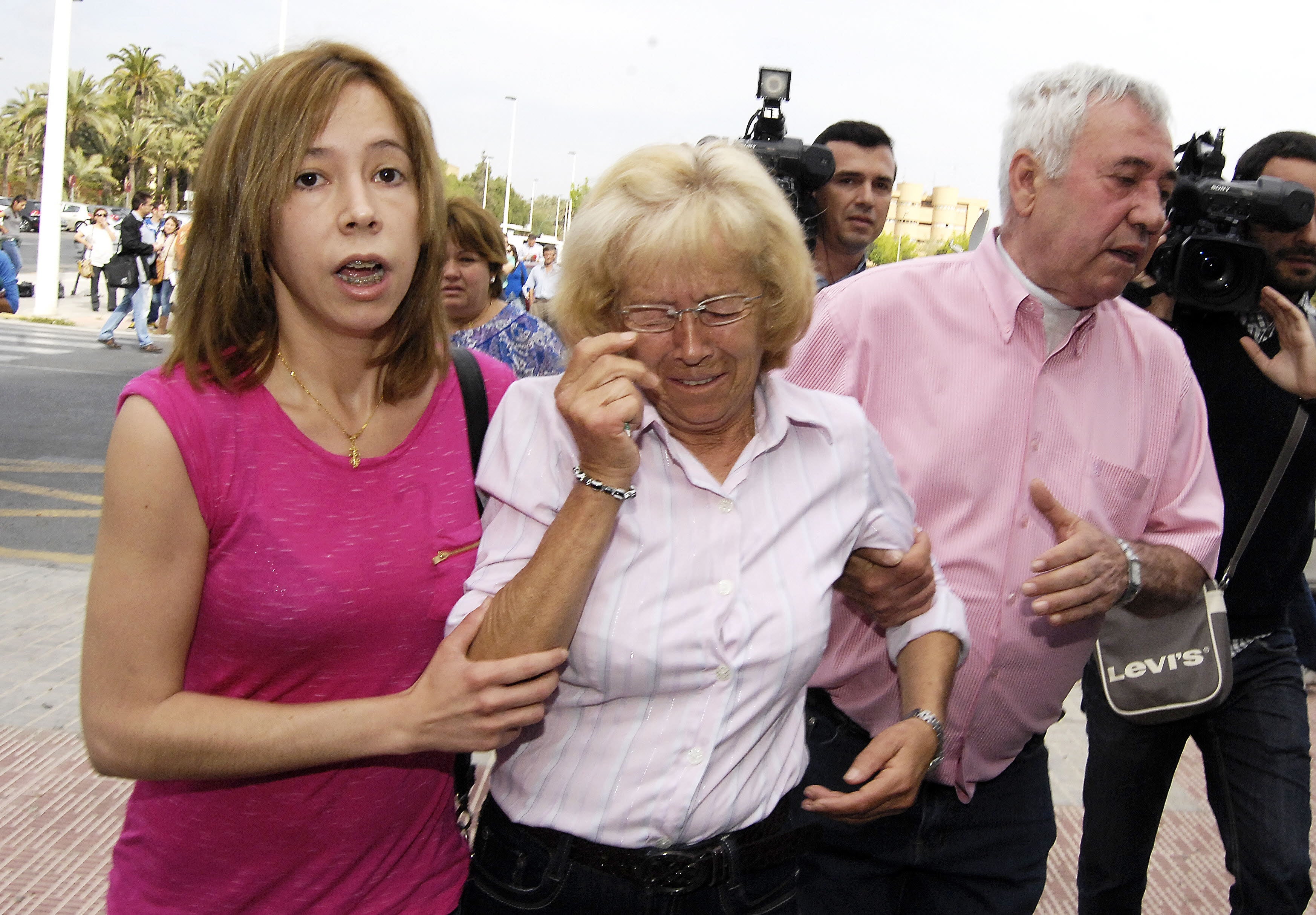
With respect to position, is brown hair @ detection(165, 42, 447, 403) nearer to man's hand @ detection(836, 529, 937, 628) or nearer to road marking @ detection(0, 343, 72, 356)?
man's hand @ detection(836, 529, 937, 628)

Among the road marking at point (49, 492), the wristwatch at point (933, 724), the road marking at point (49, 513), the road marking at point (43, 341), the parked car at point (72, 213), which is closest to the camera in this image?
the wristwatch at point (933, 724)

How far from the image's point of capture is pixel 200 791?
1756 mm

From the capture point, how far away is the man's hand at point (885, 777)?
1.90 meters

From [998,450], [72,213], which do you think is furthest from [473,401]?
[72,213]

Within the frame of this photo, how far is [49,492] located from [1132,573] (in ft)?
24.6

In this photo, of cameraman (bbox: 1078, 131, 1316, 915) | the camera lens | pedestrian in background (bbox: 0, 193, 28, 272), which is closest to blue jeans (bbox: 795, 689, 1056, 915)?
cameraman (bbox: 1078, 131, 1316, 915)

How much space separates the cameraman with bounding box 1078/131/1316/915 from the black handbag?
14819 millimetres

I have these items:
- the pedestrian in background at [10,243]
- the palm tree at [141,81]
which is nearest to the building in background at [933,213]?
the palm tree at [141,81]

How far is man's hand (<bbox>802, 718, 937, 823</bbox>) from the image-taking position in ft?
6.23

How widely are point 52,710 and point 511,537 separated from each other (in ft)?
12.0

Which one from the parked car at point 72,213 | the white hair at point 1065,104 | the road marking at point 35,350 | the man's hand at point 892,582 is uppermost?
the parked car at point 72,213

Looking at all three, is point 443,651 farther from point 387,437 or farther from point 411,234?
point 411,234

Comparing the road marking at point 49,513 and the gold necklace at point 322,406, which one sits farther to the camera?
the road marking at point 49,513

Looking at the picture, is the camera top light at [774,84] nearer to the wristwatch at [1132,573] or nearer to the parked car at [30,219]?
the wristwatch at [1132,573]
